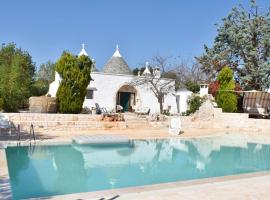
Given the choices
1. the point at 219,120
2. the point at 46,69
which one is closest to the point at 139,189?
the point at 219,120

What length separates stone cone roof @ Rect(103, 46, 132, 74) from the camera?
30.4m

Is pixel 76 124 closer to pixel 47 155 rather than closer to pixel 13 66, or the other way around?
pixel 13 66

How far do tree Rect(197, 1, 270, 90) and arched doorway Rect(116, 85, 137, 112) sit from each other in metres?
8.84

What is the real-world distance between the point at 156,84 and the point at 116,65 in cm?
424

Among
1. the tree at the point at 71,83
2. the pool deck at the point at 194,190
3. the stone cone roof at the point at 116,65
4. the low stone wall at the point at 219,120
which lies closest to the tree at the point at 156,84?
the stone cone roof at the point at 116,65

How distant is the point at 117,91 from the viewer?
2914 centimetres

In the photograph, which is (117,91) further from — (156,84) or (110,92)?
(156,84)

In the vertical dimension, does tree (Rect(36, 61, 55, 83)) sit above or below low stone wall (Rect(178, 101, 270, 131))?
above

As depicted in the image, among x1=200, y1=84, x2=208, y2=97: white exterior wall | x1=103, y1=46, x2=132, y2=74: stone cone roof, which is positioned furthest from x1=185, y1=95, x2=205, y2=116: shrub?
x1=103, y1=46, x2=132, y2=74: stone cone roof

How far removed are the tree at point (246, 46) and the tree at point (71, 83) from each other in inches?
622

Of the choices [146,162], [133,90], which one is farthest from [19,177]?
[133,90]

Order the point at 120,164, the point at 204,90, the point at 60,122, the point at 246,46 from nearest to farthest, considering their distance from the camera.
→ the point at 120,164 < the point at 60,122 < the point at 204,90 < the point at 246,46

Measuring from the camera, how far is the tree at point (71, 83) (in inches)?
807

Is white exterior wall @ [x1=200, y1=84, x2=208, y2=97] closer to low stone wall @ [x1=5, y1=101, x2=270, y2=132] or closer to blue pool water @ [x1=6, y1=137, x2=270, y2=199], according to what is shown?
low stone wall @ [x1=5, y1=101, x2=270, y2=132]
